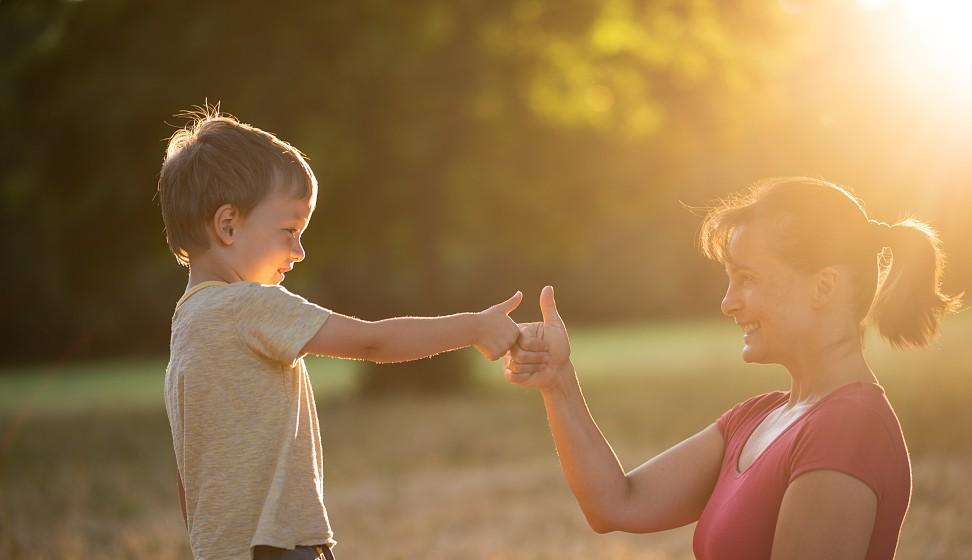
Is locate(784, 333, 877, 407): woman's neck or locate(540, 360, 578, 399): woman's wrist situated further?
locate(540, 360, 578, 399): woman's wrist

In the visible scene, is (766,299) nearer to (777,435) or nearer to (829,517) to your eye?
(777,435)

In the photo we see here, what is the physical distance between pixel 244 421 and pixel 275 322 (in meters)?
0.25

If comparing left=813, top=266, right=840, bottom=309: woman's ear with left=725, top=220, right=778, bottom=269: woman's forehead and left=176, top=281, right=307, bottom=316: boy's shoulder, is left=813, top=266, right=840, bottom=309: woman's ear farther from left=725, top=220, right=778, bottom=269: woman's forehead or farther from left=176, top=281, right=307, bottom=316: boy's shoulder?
left=176, top=281, right=307, bottom=316: boy's shoulder

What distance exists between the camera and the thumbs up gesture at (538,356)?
3256 millimetres

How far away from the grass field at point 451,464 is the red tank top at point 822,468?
0.79 m

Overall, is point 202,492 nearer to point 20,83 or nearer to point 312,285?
point 20,83

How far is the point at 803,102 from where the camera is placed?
1502 cm

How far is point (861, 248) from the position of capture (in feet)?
8.76

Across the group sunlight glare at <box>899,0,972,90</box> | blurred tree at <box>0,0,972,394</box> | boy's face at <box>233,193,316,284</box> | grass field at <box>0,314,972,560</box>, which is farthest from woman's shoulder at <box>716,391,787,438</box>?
blurred tree at <box>0,0,972,394</box>

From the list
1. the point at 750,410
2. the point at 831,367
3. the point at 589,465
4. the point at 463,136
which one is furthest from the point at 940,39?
the point at 831,367

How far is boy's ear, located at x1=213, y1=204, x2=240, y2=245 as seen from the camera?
9.22 feet

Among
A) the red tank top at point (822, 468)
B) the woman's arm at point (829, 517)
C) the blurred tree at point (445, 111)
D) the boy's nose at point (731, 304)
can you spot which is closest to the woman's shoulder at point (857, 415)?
the red tank top at point (822, 468)

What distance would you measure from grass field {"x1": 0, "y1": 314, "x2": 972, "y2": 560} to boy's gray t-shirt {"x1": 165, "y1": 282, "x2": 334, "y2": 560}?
175 cm

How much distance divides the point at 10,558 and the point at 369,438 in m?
5.41
